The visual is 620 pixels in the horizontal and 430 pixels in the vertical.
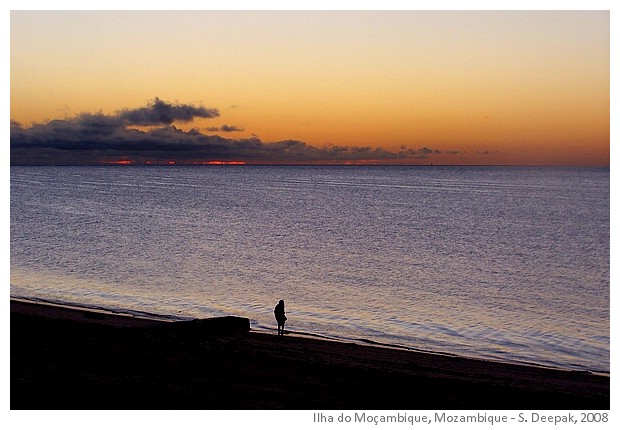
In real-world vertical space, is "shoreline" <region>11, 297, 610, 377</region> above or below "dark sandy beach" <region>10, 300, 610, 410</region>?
below

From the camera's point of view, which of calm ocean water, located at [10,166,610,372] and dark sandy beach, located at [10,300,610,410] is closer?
dark sandy beach, located at [10,300,610,410]

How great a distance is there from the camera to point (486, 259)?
4472cm

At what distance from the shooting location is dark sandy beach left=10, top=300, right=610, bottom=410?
38.0ft

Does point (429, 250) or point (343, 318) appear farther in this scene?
point (429, 250)

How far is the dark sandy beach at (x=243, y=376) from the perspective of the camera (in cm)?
1159

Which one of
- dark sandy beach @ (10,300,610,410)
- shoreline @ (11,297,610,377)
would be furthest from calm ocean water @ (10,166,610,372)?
dark sandy beach @ (10,300,610,410)

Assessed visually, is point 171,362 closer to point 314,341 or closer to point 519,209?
point 314,341

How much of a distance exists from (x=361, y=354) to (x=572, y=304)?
49.2 feet

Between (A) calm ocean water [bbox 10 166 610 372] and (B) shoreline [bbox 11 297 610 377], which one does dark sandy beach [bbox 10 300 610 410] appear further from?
(A) calm ocean water [bbox 10 166 610 372]

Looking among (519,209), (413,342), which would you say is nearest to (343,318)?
(413,342)

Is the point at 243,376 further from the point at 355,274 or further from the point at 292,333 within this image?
the point at 355,274
